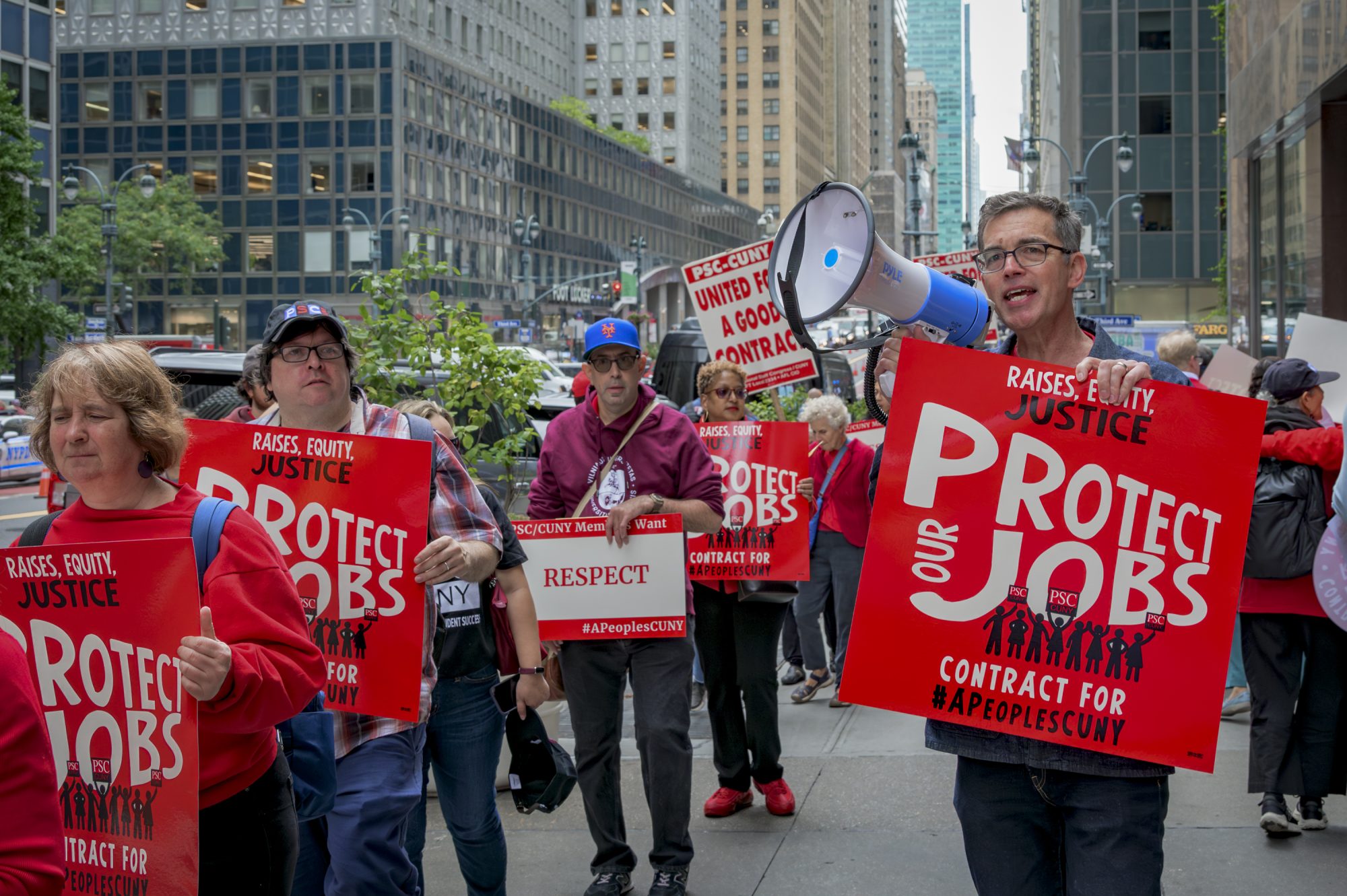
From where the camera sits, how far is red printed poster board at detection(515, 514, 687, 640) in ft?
17.6

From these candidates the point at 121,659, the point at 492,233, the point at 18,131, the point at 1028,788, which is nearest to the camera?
the point at 121,659

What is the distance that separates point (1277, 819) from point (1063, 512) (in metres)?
3.30

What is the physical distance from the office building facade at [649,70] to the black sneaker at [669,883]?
363 ft

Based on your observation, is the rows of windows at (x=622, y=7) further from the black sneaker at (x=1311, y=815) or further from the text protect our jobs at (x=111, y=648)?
the text protect our jobs at (x=111, y=648)

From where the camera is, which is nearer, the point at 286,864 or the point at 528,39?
the point at 286,864

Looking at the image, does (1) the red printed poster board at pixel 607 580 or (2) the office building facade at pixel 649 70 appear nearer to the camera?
(1) the red printed poster board at pixel 607 580

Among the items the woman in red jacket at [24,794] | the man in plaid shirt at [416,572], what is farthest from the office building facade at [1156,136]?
the woman in red jacket at [24,794]

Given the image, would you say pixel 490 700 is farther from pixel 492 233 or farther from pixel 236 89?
pixel 492 233

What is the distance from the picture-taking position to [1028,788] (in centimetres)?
316

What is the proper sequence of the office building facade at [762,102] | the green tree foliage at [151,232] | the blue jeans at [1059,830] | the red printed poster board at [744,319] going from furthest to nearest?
the office building facade at [762,102]
the green tree foliage at [151,232]
the red printed poster board at [744,319]
the blue jeans at [1059,830]

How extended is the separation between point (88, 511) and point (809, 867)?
355cm

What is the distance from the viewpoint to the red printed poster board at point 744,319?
8961 mm

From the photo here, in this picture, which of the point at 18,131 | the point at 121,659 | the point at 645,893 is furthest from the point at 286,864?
the point at 18,131

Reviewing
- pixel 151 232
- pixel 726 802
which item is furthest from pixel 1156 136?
pixel 726 802
